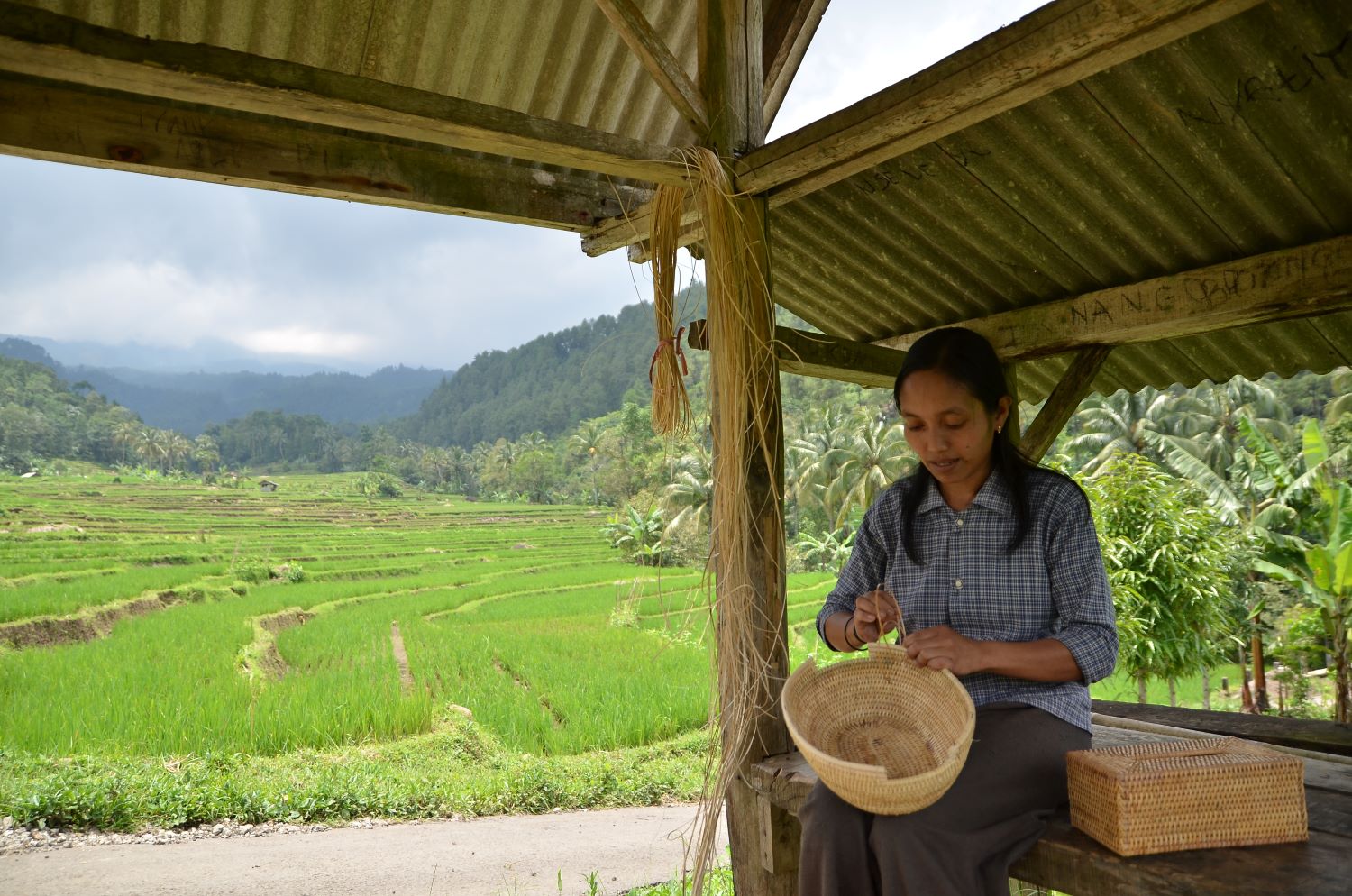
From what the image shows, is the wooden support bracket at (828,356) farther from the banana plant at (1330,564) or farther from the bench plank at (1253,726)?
the banana plant at (1330,564)

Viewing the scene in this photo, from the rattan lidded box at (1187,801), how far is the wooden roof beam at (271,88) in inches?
54.2

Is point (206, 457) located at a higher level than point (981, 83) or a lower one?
higher

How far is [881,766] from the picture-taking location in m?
1.34

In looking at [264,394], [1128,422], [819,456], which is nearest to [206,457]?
[819,456]

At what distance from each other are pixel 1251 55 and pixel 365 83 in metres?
1.69

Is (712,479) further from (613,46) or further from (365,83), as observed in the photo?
(613,46)

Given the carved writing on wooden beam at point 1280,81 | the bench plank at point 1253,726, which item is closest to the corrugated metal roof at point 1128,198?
the carved writing on wooden beam at point 1280,81

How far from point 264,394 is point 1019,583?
10915 centimetres


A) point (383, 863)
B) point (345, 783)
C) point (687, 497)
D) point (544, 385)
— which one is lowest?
point (383, 863)

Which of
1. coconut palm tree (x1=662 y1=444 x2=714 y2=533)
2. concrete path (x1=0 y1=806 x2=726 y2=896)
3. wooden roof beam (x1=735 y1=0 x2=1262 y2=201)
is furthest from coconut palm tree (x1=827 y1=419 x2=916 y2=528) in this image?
wooden roof beam (x1=735 y1=0 x2=1262 y2=201)

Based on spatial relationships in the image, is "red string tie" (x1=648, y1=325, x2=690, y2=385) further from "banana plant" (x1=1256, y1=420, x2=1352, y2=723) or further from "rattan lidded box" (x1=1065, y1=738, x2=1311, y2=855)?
"banana plant" (x1=1256, y1=420, x2=1352, y2=723)

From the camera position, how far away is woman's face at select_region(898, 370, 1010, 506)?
4.96ft

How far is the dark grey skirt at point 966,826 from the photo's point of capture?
4.12 ft

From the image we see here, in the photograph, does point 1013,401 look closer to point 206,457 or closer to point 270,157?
point 270,157
